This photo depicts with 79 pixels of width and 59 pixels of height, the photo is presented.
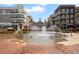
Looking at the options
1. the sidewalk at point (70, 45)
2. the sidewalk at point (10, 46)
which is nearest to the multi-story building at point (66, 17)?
the sidewalk at point (70, 45)

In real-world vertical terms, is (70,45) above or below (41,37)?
below

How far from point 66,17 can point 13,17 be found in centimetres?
82

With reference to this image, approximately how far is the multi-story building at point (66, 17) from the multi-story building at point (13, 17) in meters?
0.48

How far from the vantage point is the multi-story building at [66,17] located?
5.34m

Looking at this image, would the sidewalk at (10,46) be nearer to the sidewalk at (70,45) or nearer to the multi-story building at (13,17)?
the multi-story building at (13,17)

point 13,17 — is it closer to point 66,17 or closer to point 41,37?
point 41,37

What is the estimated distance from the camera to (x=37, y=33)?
5.37 m

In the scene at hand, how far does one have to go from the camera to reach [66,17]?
542 cm

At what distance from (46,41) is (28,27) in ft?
1.16

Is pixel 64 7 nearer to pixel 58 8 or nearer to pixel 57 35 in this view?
pixel 58 8

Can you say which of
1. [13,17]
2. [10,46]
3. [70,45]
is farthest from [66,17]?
[10,46]

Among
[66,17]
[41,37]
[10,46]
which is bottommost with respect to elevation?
[10,46]

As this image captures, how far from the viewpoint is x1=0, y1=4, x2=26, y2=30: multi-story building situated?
532 centimetres
